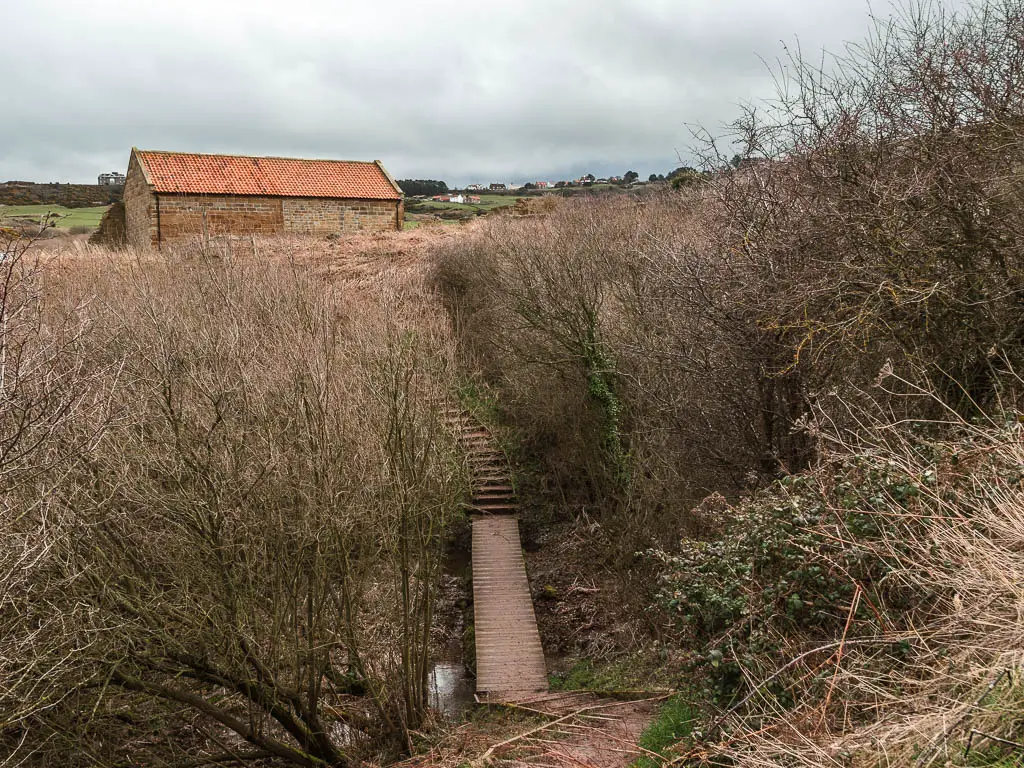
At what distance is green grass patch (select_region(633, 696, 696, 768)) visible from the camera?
25.0 feet

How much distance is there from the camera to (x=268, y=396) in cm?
1009

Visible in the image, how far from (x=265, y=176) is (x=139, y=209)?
5.28 m

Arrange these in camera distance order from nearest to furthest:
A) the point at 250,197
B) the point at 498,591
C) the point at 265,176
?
1. the point at 498,591
2. the point at 250,197
3. the point at 265,176

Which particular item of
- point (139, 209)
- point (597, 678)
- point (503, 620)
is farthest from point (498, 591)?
point (139, 209)

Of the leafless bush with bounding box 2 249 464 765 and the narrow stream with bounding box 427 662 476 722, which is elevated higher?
the leafless bush with bounding box 2 249 464 765

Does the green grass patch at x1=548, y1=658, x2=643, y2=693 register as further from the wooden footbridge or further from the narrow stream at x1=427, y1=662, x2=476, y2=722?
the narrow stream at x1=427, y1=662, x2=476, y2=722

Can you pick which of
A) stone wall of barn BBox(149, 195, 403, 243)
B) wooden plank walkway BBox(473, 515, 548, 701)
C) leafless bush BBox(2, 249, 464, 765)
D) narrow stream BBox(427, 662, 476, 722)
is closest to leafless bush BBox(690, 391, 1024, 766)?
leafless bush BBox(2, 249, 464, 765)

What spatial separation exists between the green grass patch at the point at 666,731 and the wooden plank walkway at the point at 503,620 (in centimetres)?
400

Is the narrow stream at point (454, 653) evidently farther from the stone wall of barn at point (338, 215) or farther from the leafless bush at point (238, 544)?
the stone wall of barn at point (338, 215)

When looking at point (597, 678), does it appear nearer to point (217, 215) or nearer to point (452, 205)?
point (217, 215)

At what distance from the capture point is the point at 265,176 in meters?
32.4

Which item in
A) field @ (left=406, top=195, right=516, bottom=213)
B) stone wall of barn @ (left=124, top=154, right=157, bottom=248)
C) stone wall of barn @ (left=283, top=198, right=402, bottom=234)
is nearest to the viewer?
stone wall of barn @ (left=124, top=154, right=157, bottom=248)

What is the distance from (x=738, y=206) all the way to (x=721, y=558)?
17.7 feet

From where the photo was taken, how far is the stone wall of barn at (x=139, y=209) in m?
28.9
